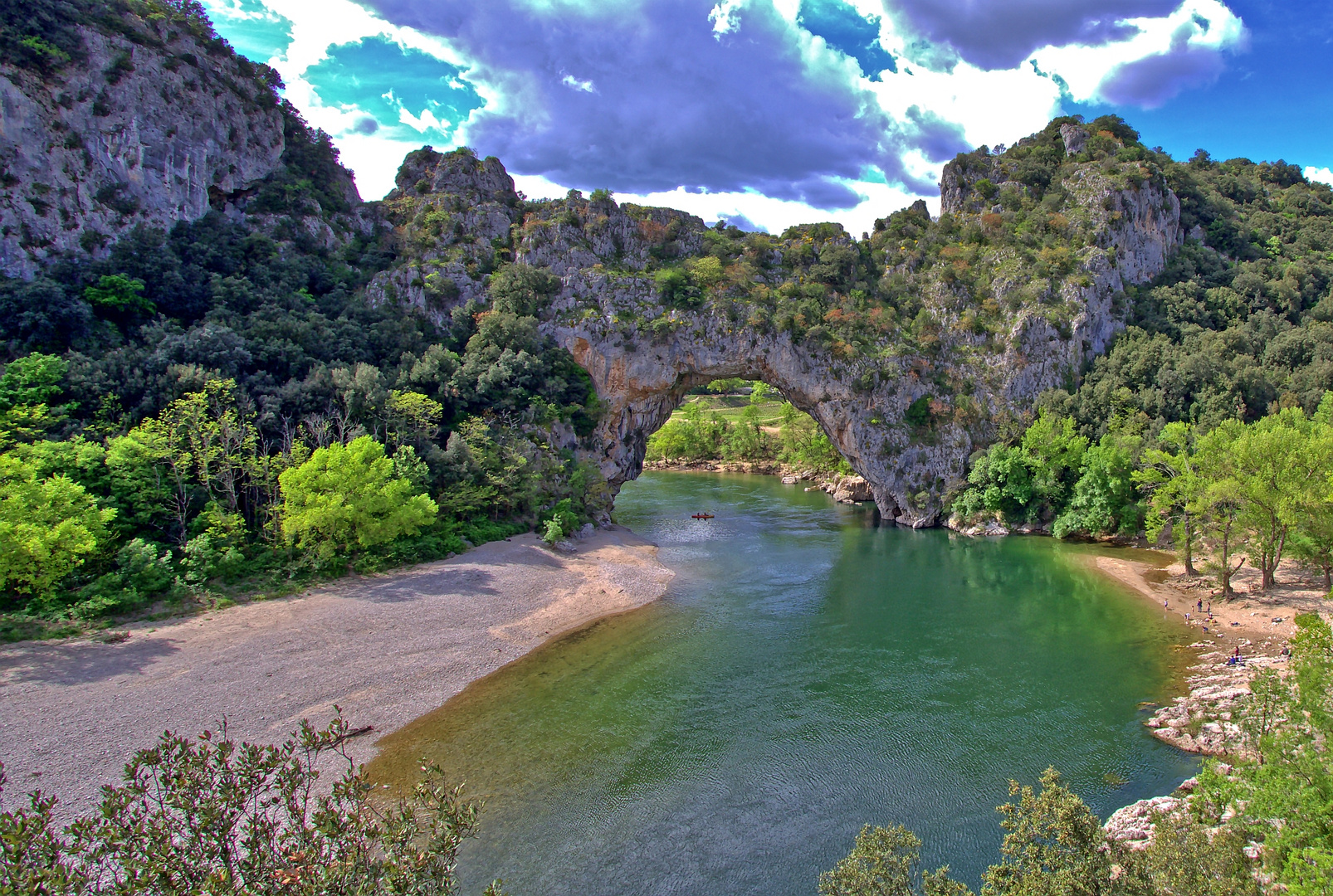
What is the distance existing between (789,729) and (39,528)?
26293 mm

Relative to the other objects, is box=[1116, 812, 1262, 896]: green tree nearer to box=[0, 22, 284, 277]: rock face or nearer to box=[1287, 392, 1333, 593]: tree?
box=[1287, 392, 1333, 593]: tree

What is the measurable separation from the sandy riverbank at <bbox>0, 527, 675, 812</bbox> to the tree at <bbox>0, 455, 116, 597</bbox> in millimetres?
2744

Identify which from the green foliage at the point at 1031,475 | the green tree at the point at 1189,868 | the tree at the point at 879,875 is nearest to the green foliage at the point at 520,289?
the green foliage at the point at 1031,475

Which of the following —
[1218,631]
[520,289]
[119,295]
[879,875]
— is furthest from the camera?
[520,289]

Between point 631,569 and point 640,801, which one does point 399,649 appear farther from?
point 631,569

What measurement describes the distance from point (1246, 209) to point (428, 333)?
84647 mm

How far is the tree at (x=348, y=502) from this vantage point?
30.1 m

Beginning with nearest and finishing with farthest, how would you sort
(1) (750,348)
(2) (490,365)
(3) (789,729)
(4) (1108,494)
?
(3) (789,729) < (4) (1108,494) < (2) (490,365) < (1) (750,348)

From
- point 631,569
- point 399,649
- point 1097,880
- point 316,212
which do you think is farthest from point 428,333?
point 1097,880

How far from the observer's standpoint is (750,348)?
5200 centimetres

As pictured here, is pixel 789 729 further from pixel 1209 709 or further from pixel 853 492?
pixel 853 492

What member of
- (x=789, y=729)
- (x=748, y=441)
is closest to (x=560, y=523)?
(x=789, y=729)

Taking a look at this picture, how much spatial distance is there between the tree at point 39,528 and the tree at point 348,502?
7072 mm

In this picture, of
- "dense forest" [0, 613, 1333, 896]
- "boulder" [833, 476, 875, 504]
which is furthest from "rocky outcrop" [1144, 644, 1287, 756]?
"boulder" [833, 476, 875, 504]
